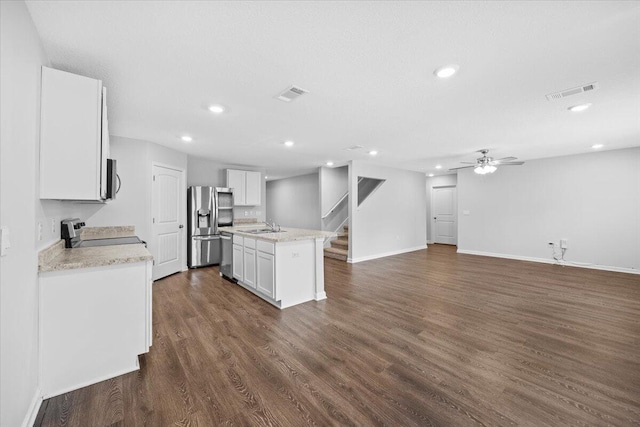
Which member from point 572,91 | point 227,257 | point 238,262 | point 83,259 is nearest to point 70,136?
point 83,259

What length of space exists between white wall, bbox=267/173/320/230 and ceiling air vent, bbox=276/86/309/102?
5884 millimetres

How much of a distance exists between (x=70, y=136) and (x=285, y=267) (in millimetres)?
2420

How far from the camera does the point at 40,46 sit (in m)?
1.77

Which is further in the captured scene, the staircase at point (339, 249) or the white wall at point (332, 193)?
the white wall at point (332, 193)

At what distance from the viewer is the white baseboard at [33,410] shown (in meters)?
1.47

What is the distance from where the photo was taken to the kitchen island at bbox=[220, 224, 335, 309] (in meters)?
3.36

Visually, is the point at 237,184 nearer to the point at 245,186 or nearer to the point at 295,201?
the point at 245,186

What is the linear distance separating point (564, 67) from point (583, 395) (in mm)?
2521

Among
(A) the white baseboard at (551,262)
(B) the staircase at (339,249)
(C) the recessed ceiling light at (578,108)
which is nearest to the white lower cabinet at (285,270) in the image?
(B) the staircase at (339,249)

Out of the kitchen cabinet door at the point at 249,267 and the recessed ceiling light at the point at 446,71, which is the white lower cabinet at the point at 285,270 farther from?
the recessed ceiling light at the point at 446,71

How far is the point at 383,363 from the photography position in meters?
2.14

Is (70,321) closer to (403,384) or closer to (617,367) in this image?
(403,384)

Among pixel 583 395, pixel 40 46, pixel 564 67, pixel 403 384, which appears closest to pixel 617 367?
pixel 583 395

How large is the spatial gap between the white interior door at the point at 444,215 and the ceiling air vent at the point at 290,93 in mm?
8351
